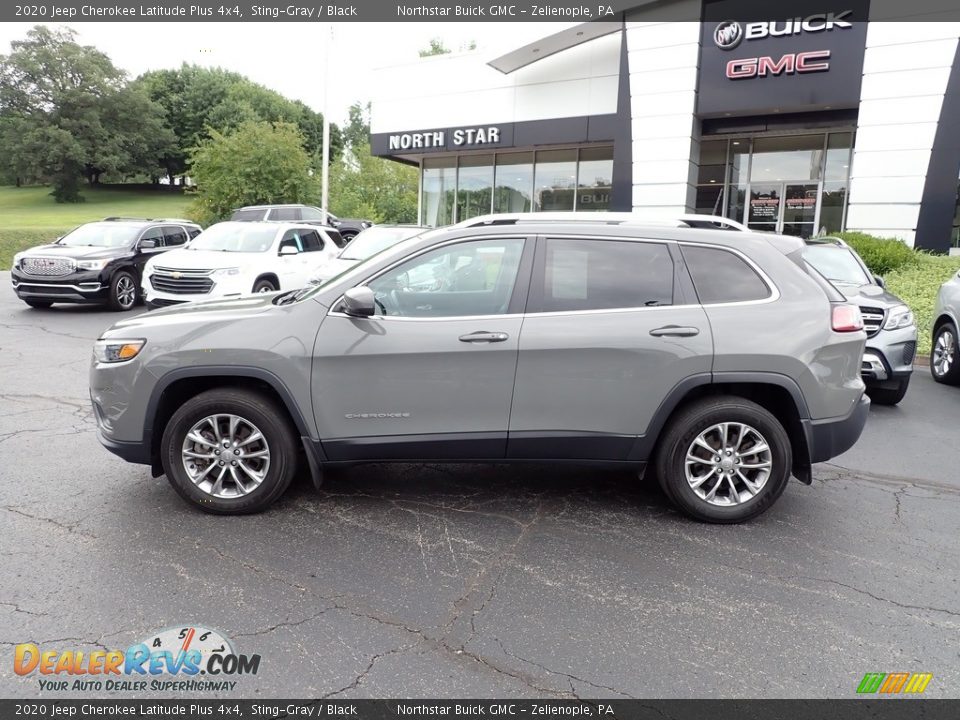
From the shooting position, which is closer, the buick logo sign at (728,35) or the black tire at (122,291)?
the black tire at (122,291)

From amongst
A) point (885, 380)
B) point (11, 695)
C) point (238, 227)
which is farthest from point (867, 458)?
point (238, 227)

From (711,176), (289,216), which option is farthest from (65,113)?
(711,176)

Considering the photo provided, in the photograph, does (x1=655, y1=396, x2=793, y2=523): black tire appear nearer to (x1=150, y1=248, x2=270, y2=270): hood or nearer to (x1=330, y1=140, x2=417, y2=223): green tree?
(x1=150, y1=248, x2=270, y2=270): hood

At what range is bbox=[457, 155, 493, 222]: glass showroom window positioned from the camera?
25.4 m

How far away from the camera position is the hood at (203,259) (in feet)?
37.9

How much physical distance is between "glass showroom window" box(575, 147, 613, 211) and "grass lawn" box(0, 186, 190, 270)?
871 inches

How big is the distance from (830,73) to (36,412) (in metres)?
18.7

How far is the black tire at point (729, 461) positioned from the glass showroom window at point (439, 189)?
22.9 metres

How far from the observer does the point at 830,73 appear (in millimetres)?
17484

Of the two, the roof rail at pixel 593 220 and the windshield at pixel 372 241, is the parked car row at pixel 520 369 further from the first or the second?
the windshield at pixel 372 241

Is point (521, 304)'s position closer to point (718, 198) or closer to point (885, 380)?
point (885, 380)

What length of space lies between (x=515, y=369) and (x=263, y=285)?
889 centimetres

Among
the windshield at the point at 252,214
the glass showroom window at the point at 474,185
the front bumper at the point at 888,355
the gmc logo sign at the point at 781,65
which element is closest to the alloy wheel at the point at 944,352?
the front bumper at the point at 888,355

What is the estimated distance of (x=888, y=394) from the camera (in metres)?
7.55
